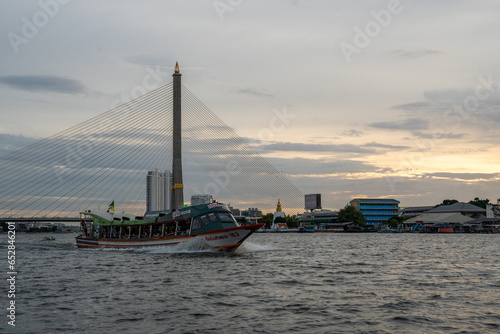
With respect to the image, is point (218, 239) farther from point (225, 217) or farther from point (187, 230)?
point (187, 230)

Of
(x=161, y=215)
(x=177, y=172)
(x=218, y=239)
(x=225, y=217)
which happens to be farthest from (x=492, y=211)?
(x=218, y=239)

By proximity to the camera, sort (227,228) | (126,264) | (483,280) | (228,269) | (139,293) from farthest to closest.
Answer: (227,228), (126,264), (228,269), (483,280), (139,293)

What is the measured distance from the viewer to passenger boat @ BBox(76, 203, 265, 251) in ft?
125

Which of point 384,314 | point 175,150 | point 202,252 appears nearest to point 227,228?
point 202,252

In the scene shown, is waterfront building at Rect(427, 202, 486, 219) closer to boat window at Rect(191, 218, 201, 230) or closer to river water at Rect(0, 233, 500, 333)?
river water at Rect(0, 233, 500, 333)

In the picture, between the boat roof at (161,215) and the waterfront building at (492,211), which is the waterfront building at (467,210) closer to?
the waterfront building at (492,211)

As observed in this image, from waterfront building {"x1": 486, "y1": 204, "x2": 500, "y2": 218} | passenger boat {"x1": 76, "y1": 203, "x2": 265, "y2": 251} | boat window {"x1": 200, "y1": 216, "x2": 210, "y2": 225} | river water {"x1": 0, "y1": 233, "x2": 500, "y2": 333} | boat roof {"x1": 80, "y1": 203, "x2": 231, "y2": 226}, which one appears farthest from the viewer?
waterfront building {"x1": 486, "y1": 204, "x2": 500, "y2": 218}

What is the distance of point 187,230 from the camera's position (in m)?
40.0

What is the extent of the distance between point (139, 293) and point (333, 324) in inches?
367

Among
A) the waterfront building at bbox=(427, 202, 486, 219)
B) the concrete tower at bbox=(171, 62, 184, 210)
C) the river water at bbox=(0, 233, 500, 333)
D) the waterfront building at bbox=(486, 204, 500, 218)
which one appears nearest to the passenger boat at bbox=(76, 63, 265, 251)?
the concrete tower at bbox=(171, 62, 184, 210)

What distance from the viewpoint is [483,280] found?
79.1 ft

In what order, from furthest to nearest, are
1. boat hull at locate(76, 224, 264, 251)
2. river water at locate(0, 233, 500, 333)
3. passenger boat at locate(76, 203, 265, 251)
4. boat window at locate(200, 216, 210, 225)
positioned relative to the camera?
boat window at locate(200, 216, 210, 225), passenger boat at locate(76, 203, 265, 251), boat hull at locate(76, 224, 264, 251), river water at locate(0, 233, 500, 333)

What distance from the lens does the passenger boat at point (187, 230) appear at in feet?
125

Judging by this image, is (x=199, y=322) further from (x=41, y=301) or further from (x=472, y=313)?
(x=472, y=313)
